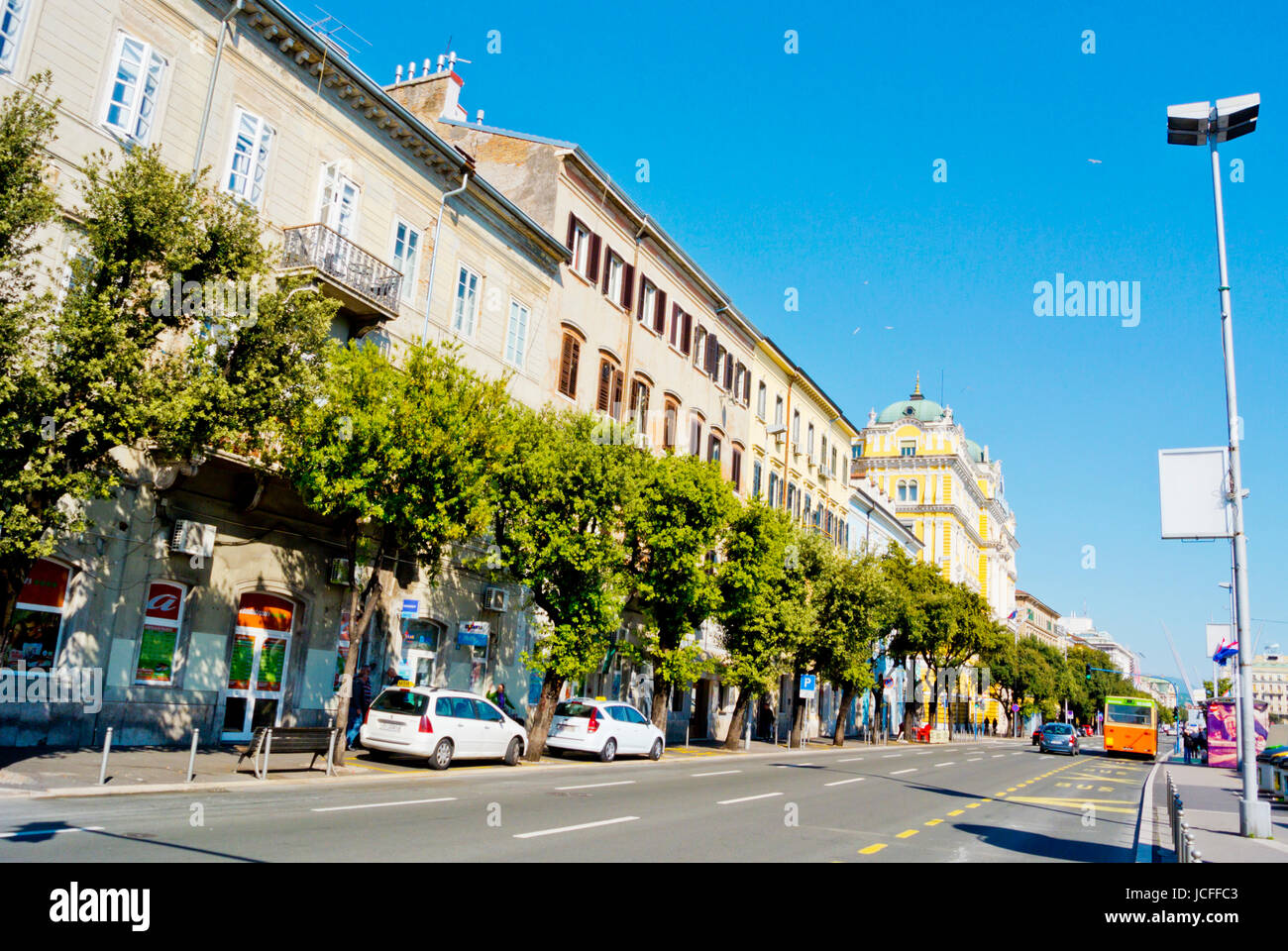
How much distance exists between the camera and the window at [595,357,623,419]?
112ft

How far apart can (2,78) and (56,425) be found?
6924 millimetres

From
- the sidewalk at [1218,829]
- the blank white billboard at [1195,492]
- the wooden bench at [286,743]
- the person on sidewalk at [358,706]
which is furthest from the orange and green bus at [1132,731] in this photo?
the wooden bench at [286,743]

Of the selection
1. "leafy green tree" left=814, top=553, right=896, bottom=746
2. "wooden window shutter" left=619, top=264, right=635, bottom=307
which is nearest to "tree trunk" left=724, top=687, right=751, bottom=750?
"leafy green tree" left=814, top=553, right=896, bottom=746

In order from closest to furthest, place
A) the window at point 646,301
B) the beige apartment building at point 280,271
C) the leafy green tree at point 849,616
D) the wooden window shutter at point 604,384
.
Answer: the beige apartment building at point 280,271, the wooden window shutter at point 604,384, the window at point 646,301, the leafy green tree at point 849,616

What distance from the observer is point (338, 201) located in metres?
22.8

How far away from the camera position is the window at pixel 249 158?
20234mm

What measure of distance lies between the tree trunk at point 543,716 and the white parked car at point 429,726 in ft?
8.88

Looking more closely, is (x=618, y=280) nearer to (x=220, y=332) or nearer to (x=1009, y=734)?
(x=220, y=332)

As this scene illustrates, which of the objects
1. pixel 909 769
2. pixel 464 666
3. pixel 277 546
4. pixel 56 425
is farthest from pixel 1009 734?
pixel 56 425

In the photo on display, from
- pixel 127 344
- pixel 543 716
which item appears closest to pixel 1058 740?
pixel 543 716

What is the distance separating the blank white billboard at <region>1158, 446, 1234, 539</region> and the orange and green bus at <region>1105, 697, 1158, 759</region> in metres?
40.8

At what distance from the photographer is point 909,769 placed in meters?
30.0

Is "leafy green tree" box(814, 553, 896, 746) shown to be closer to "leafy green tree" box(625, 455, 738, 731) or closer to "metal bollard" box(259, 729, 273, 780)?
"leafy green tree" box(625, 455, 738, 731)

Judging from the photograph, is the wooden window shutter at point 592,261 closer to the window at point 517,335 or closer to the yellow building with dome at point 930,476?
the window at point 517,335
